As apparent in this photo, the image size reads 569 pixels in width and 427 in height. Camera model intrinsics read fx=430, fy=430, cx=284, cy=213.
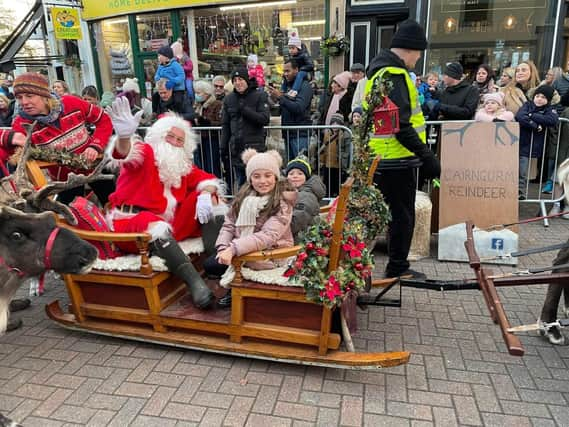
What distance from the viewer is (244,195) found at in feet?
10.9

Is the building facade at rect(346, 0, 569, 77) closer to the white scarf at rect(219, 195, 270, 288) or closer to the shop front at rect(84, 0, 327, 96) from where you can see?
the shop front at rect(84, 0, 327, 96)

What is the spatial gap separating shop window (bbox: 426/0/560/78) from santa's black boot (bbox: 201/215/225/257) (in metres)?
7.57

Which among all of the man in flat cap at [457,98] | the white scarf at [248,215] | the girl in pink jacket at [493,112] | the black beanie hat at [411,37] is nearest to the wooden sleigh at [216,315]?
the white scarf at [248,215]

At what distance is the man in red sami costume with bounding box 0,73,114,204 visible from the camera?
12.5 ft

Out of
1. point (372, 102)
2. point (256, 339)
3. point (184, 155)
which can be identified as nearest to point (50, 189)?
point (184, 155)

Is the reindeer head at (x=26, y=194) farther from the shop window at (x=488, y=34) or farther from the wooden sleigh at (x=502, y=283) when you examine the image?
the shop window at (x=488, y=34)

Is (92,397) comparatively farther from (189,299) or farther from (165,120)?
(165,120)

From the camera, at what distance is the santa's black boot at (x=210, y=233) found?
3.81 m

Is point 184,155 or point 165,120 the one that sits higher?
point 165,120

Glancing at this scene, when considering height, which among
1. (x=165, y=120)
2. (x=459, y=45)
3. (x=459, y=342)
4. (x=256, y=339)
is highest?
(x=459, y=45)

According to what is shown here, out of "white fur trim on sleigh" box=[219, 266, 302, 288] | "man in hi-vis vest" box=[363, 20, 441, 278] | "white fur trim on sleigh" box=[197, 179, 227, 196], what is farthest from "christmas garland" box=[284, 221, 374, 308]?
"white fur trim on sleigh" box=[197, 179, 227, 196]

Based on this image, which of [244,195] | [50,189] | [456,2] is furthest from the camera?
[456,2]

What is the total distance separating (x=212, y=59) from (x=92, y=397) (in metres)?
9.89

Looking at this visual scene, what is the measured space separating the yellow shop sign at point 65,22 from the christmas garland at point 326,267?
35.1 feet
